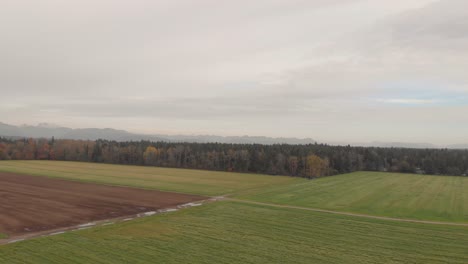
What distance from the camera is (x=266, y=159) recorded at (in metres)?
114

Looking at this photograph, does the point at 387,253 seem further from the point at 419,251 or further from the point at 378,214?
the point at 378,214

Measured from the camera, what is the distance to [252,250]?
24.6 metres

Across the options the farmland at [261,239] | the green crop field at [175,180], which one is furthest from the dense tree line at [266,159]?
the farmland at [261,239]

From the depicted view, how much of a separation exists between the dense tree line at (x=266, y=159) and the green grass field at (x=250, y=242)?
73140 millimetres

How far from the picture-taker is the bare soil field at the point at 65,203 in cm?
3262

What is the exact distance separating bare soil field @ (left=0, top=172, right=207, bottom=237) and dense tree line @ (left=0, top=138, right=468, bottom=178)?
2480 inches

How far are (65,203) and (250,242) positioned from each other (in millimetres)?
29780

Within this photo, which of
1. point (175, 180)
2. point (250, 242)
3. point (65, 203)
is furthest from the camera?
point (175, 180)

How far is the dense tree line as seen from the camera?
4387 inches

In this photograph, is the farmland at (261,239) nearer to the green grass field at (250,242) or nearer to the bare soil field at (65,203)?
the green grass field at (250,242)

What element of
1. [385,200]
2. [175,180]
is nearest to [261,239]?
[385,200]

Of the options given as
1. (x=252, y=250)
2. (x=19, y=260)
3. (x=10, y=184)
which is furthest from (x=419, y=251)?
(x=10, y=184)

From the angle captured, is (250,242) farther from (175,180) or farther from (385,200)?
(175,180)

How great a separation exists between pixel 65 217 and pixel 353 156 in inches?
4201
